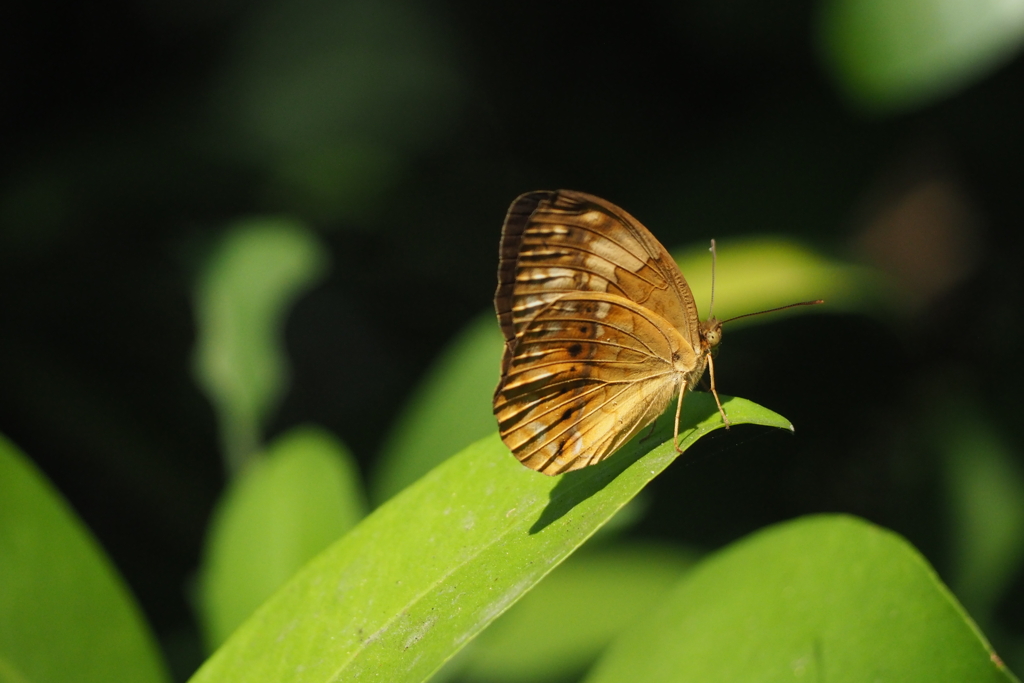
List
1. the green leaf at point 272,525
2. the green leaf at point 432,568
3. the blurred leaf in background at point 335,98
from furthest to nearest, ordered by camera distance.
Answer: the blurred leaf in background at point 335,98, the green leaf at point 272,525, the green leaf at point 432,568

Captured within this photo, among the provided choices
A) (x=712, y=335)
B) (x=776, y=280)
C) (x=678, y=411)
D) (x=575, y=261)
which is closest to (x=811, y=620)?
(x=678, y=411)

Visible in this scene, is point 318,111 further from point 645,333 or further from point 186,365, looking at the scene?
point 645,333

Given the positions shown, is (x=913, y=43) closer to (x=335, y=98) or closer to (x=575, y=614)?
(x=575, y=614)

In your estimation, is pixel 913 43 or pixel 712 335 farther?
pixel 913 43

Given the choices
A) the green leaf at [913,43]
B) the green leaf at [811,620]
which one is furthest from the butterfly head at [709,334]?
the green leaf at [913,43]

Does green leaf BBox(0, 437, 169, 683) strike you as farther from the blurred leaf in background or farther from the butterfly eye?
the blurred leaf in background

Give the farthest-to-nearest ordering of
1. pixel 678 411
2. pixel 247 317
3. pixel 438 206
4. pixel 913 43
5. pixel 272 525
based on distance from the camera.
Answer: pixel 438 206
pixel 247 317
pixel 913 43
pixel 272 525
pixel 678 411

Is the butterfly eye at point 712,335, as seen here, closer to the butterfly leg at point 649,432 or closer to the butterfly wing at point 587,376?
the butterfly wing at point 587,376
